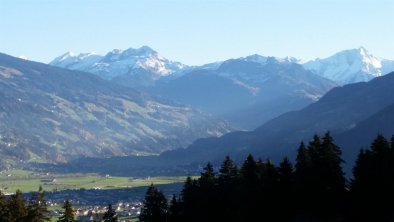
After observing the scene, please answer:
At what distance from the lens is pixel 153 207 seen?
3317 inches

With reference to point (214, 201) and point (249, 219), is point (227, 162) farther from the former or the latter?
point (249, 219)

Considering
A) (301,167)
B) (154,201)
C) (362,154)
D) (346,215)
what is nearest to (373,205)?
A: (346,215)

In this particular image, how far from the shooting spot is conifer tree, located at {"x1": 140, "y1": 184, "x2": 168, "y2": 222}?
8381 centimetres

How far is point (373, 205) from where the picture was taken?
5712 cm

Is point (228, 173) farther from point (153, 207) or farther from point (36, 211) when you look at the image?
point (36, 211)

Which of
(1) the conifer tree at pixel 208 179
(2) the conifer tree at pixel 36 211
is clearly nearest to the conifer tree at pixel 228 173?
(1) the conifer tree at pixel 208 179

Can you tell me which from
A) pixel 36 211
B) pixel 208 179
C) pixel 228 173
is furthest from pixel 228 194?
pixel 36 211

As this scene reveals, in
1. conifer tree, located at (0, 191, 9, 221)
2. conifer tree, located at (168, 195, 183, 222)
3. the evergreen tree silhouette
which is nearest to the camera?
the evergreen tree silhouette

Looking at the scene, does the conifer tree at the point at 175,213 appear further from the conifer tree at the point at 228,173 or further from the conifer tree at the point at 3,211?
the conifer tree at the point at 3,211

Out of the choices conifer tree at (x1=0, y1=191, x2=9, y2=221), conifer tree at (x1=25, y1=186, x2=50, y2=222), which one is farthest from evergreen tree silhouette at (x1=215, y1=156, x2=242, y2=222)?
conifer tree at (x1=0, y1=191, x2=9, y2=221)

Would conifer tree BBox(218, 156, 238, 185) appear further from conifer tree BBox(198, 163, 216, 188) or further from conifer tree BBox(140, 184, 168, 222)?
conifer tree BBox(140, 184, 168, 222)

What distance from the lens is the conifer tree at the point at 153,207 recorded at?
83812mm

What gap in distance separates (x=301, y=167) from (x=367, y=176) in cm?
951

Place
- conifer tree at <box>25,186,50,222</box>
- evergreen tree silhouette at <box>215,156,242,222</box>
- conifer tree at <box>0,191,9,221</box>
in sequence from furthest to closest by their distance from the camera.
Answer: conifer tree at <box>25,186,50,222</box> → conifer tree at <box>0,191,9,221</box> → evergreen tree silhouette at <box>215,156,242,222</box>
